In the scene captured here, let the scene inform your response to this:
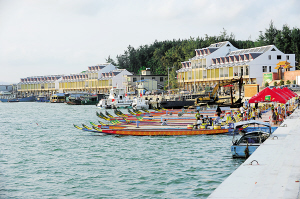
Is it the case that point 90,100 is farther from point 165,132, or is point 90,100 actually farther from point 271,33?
point 165,132

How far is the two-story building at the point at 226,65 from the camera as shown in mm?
81125

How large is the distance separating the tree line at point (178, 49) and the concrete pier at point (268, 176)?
2879 inches

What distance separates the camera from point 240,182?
532 inches

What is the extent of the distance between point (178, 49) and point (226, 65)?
3006 centimetres

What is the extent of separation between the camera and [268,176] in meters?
13.9

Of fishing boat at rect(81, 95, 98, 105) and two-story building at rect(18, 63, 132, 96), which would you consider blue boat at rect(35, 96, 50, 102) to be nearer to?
two-story building at rect(18, 63, 132, 96)

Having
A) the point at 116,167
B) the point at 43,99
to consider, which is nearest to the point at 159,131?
the point at 116,167

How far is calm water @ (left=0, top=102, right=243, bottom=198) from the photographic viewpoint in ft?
55.6

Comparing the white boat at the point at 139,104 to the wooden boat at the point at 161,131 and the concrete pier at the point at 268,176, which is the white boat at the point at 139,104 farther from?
the concrete pier at the point at 268,176

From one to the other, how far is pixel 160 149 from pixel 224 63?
66.8 metres

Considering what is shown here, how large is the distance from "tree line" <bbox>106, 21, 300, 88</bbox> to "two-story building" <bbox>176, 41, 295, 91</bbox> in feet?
20.1

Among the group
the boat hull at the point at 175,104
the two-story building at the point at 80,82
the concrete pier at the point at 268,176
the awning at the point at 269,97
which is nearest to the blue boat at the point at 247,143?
the concrete pier at the point at 268,176

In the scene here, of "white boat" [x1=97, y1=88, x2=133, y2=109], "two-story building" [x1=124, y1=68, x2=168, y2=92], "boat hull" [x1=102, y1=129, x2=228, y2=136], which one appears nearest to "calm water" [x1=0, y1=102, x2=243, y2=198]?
"boat hull" [x1=102, y1=129, x2=228, y2=136]

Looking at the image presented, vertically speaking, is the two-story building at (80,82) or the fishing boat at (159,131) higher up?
the two-story building at (80,82)
